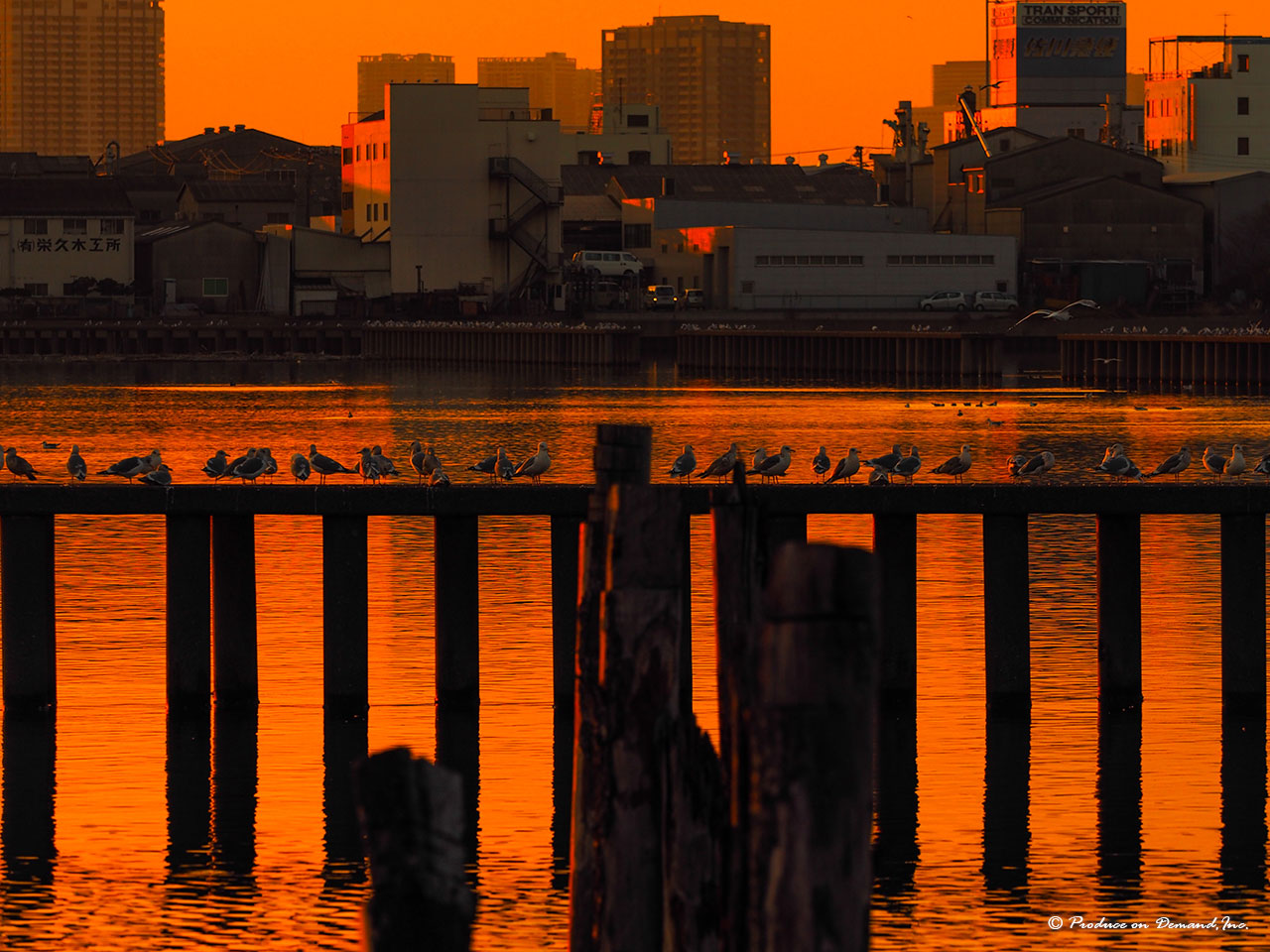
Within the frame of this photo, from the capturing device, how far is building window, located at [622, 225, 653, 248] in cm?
12850

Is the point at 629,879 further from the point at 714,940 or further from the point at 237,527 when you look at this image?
the point at 237,527

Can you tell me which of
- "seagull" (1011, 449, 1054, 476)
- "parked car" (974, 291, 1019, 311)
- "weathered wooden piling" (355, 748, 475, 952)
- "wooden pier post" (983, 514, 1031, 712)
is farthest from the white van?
"weathered wooden piling" (355, 748, 475, 952)

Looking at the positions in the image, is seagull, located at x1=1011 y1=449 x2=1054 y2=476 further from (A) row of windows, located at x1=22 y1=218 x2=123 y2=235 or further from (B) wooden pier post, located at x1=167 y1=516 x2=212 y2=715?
(A) row of windows, located at x1=22 y1=218 x2=123 y2=235

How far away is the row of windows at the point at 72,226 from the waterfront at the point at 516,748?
3060 inches

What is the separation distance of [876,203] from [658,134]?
82.4 ft

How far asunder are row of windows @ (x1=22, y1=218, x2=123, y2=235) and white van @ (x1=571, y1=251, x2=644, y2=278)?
23069 millimetres

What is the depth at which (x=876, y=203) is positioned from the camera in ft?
459

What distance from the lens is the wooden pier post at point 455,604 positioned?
19.9m

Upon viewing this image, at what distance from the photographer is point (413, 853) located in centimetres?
751

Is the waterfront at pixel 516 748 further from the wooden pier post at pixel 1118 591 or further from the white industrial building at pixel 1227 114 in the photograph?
the white industrial building at pixel 1227 114

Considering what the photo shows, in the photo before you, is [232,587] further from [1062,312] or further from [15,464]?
[1062,312]

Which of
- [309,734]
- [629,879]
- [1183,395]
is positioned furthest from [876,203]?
[629,879]

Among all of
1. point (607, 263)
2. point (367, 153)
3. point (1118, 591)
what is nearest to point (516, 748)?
point (1118, 591)

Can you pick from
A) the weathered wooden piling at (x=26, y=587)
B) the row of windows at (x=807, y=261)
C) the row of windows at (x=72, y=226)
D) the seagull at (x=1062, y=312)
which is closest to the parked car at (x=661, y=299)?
the row of windows at (x=807, y=261)
